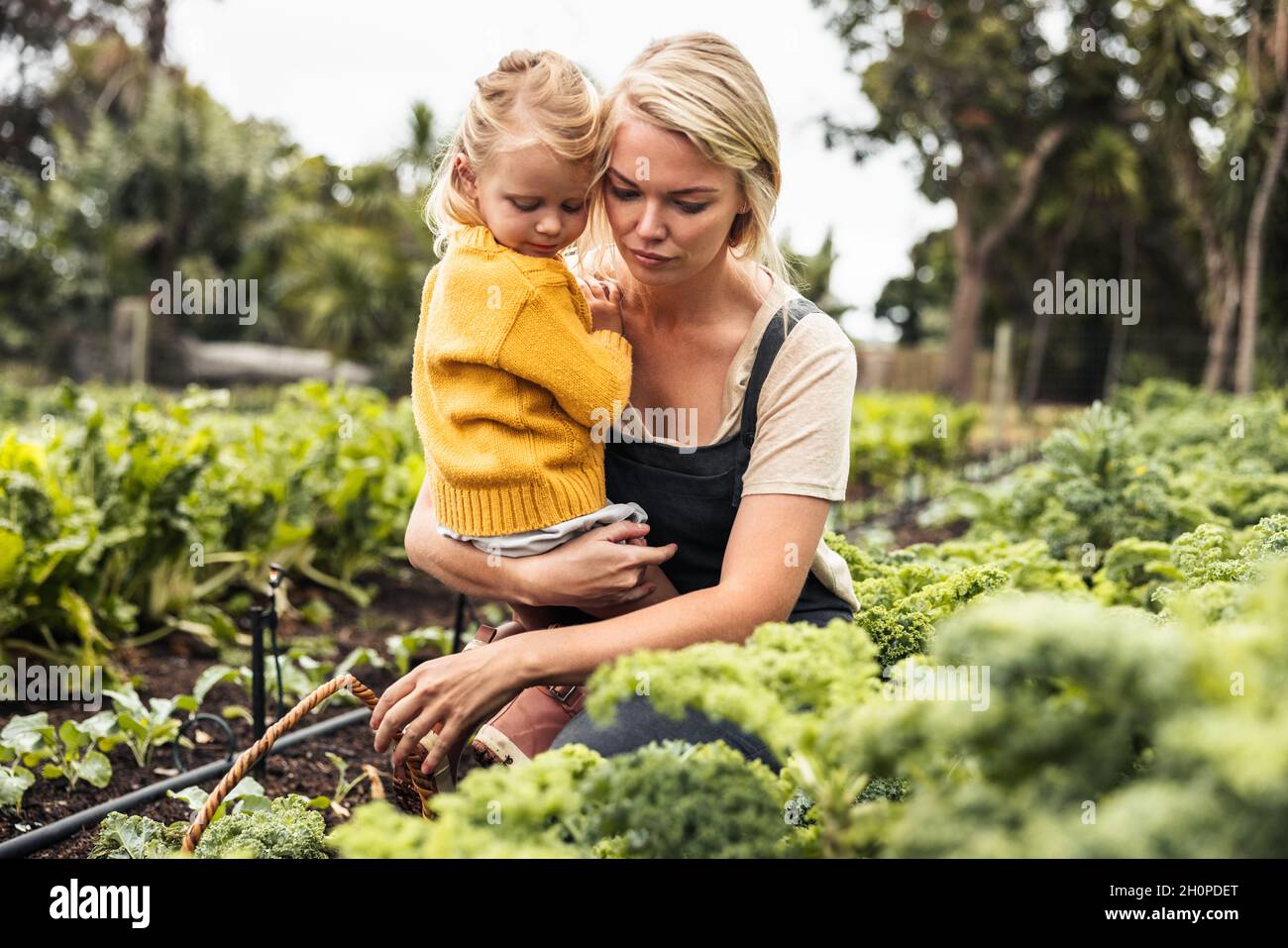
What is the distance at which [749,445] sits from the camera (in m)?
2.11

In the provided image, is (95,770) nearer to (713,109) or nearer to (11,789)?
(11,789)

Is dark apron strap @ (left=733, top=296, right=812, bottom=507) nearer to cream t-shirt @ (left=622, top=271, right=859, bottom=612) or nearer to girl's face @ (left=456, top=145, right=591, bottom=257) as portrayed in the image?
cream t-shirt @ (left=622, top=271, right=859, bottom=612)

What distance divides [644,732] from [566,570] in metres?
0.31

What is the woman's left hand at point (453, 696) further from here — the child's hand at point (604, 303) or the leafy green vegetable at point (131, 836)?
the child's hand at point (604, 303)

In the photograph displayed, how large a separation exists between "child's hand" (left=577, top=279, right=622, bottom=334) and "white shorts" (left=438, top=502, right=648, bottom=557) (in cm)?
40

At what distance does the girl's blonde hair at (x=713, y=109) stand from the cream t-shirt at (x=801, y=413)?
0.20 meters

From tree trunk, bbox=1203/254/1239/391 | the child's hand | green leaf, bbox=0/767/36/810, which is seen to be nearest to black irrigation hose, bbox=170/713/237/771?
green leaf, bbox=0/767/36/810

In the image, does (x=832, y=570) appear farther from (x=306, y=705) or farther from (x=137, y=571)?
(x=137, y=571)

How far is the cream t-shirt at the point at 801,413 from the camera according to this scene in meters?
1.96

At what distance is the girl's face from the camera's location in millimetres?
1953

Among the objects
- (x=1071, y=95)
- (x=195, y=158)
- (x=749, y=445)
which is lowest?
(x=749, y=445)

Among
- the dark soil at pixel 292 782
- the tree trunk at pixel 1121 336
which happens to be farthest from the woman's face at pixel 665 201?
the tree trunk at pixel 1121 336
